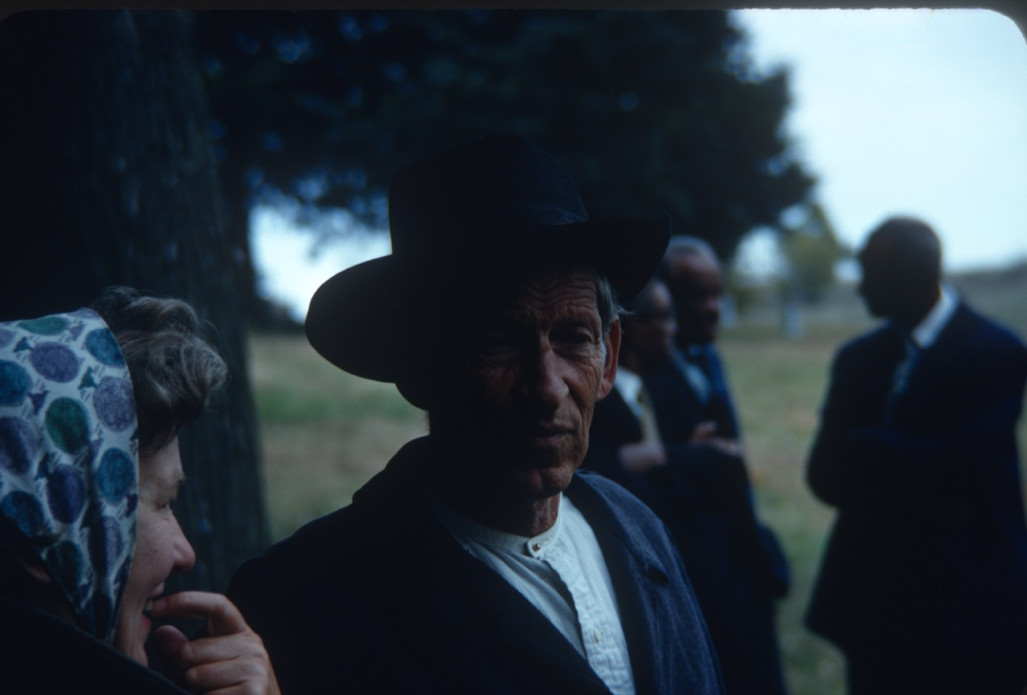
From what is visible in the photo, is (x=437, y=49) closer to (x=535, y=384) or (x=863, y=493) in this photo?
(x=535, y=384)

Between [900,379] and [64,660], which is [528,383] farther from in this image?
[900,379]

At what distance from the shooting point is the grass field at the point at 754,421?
1734 millimetres

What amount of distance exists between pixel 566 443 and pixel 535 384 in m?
0.13

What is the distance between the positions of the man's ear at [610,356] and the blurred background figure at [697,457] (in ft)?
0.57

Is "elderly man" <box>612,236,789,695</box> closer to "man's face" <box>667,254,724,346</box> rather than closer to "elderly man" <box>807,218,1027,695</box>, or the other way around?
"man's face" <box>667,254,724,346</box>

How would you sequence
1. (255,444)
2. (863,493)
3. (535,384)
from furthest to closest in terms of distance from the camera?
(863,493) → (255,444) → (535,384)

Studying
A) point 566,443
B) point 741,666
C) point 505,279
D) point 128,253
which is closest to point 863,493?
point 741,666

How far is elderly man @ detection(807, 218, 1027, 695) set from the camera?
7.17 ft

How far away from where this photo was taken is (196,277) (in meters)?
1.98

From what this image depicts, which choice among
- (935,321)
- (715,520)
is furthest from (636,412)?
(935,321)

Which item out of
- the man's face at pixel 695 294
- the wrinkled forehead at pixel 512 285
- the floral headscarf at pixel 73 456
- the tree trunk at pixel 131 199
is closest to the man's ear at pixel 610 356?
the wrinkled forehead at pixel 512 285

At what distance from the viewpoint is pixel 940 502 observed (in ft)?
7.52

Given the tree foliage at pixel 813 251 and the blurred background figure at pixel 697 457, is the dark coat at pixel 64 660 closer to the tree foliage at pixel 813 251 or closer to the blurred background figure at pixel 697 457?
the blurred background figure at pixel 697 457

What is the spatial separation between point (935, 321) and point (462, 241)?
179 cm
